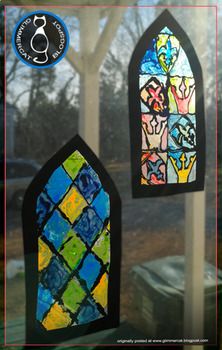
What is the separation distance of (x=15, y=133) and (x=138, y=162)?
1.54ft

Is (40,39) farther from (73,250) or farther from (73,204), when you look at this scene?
(73,250)

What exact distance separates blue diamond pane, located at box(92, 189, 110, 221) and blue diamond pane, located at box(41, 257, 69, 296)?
235mm

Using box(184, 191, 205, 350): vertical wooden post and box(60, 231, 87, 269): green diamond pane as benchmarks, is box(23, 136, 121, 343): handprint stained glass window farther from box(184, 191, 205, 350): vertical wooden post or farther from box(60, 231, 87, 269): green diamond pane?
box(184, 191, 205, 350): vertical wooden post

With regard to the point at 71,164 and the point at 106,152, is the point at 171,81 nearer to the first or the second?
the point at 106,152

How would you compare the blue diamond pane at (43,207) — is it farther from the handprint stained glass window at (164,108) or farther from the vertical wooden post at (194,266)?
the vertical wooden post at (194,266)

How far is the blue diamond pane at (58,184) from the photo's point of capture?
1599 millimetres

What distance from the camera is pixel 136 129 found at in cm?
163

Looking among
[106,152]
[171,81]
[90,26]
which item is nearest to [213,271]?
[106,152]

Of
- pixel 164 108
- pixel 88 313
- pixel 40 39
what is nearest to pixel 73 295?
pixel 88 313

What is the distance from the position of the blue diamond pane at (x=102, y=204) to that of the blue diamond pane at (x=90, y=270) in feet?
0.53

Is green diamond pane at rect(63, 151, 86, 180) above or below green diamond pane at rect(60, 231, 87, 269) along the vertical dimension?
above

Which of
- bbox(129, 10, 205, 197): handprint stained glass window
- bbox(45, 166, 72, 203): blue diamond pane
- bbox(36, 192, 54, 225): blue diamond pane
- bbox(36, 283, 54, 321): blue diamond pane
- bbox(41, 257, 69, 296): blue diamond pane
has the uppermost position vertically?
bbox(129, 10, 205, 197): handprint stained glass window

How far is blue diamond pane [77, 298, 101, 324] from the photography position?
166 cm

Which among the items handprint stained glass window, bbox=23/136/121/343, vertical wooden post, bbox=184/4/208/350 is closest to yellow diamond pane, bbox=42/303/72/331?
handprint stained glass window, bbox=23/136/121/343
